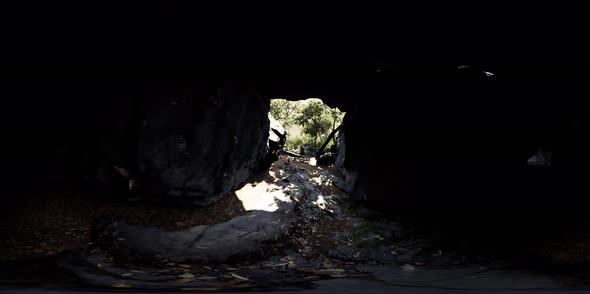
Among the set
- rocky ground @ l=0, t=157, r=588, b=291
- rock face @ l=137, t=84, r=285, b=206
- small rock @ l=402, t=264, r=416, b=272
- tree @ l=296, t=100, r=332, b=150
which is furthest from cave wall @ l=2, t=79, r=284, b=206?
tree @ l=296, t=100, r=332, b=150

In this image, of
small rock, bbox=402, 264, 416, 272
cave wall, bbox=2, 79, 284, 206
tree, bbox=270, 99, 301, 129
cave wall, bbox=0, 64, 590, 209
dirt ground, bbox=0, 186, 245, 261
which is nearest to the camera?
small rock, bbox=402, 264, 416, 272

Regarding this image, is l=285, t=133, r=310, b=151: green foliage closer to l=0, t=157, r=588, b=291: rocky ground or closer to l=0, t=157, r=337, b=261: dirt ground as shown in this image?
l=0, t=157, r=588, b=291: rocky ground

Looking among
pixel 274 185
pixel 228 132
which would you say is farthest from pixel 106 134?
pixel 274 185

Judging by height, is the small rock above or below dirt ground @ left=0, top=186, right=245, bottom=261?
below

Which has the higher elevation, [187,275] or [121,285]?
[121,285]

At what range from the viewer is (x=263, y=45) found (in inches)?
285

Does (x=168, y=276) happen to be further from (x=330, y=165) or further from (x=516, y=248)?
(x=330, y=165)

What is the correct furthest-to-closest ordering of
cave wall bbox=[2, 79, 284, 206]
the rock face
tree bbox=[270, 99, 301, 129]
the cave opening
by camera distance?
tree bbox=[270, 99, 301, 129] < the rock face < cave wall bbox=[2, 79, 284, 206] < the cave opening

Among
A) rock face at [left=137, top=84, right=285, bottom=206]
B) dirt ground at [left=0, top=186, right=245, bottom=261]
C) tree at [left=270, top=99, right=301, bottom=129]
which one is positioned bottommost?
dirt ground at [left=0, top=186, right=245, bottom=261]

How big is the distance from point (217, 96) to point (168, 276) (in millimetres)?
5485

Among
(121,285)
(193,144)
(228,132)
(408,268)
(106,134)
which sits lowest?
(408,268)

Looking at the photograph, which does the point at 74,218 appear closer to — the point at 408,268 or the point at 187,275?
the point at 187,275

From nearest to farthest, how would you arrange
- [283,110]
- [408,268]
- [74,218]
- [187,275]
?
[187,275] < [408,268] < [74,218] < [283,110]

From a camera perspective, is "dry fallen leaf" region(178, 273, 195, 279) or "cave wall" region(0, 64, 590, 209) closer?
"dry fallen leaf" region(178, 273, 195, 279)
